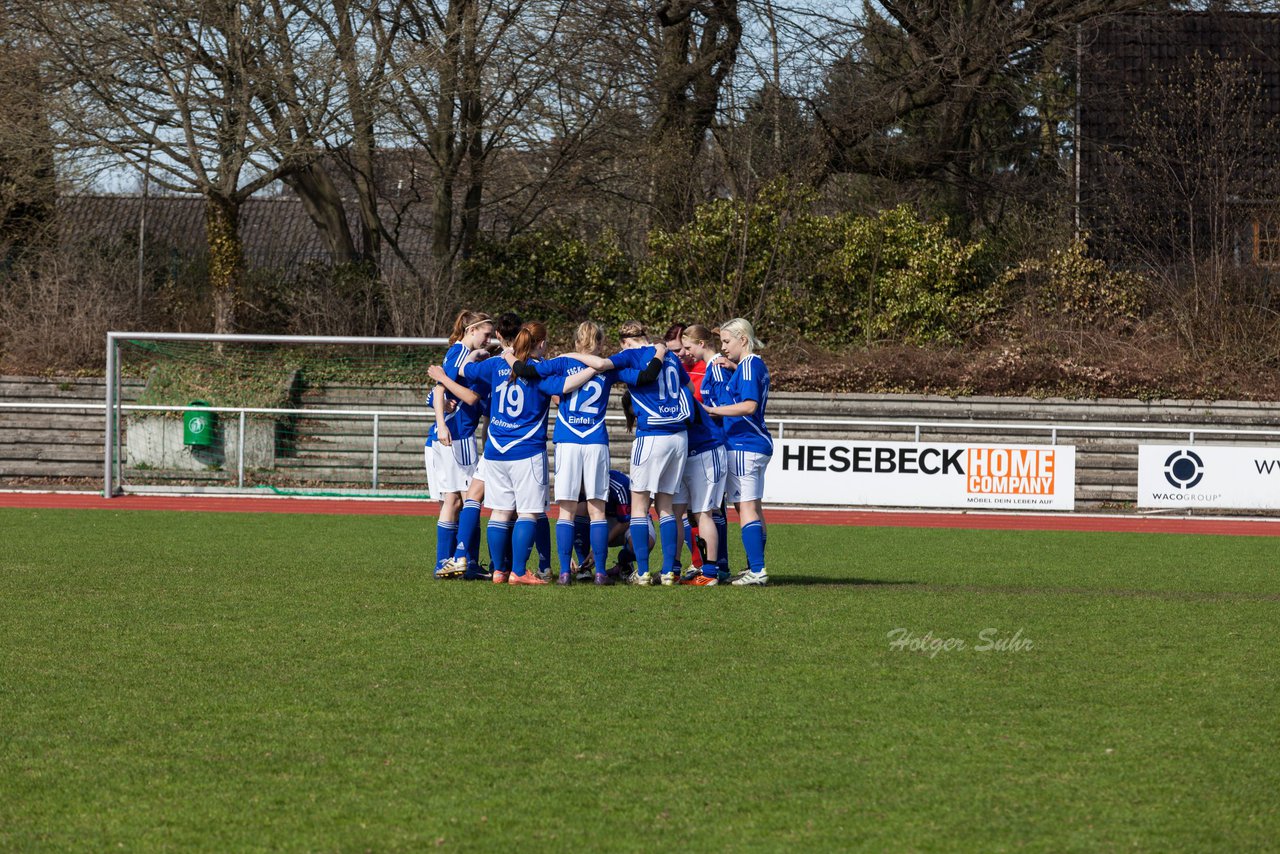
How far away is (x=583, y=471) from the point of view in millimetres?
9641

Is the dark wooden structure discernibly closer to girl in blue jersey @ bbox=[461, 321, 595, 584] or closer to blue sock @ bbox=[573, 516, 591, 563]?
blue sock @ bbox=[573, 516, 591, 563]

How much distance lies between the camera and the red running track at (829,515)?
17406 millimetres

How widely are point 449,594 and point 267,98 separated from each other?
14.9m

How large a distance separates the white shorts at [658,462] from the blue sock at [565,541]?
0.52 m

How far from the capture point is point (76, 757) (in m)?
5.02

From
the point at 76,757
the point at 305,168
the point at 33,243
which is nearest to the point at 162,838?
the point at 76,757

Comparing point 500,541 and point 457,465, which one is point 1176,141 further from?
point 500,541

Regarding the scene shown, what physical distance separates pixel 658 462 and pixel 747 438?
0.72 m

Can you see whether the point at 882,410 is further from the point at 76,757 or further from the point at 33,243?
the point at 76,757

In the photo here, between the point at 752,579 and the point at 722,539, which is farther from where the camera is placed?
the point at 722,539

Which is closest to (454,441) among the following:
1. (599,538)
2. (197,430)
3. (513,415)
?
(513,415)

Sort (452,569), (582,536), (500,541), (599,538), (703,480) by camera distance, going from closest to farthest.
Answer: (599,538)
(500,541)
(703,480)
(452,569)
(582,536)

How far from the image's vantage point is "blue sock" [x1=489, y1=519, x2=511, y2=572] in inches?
387

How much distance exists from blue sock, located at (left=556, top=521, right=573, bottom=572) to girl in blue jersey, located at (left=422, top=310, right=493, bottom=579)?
30.0 inches
